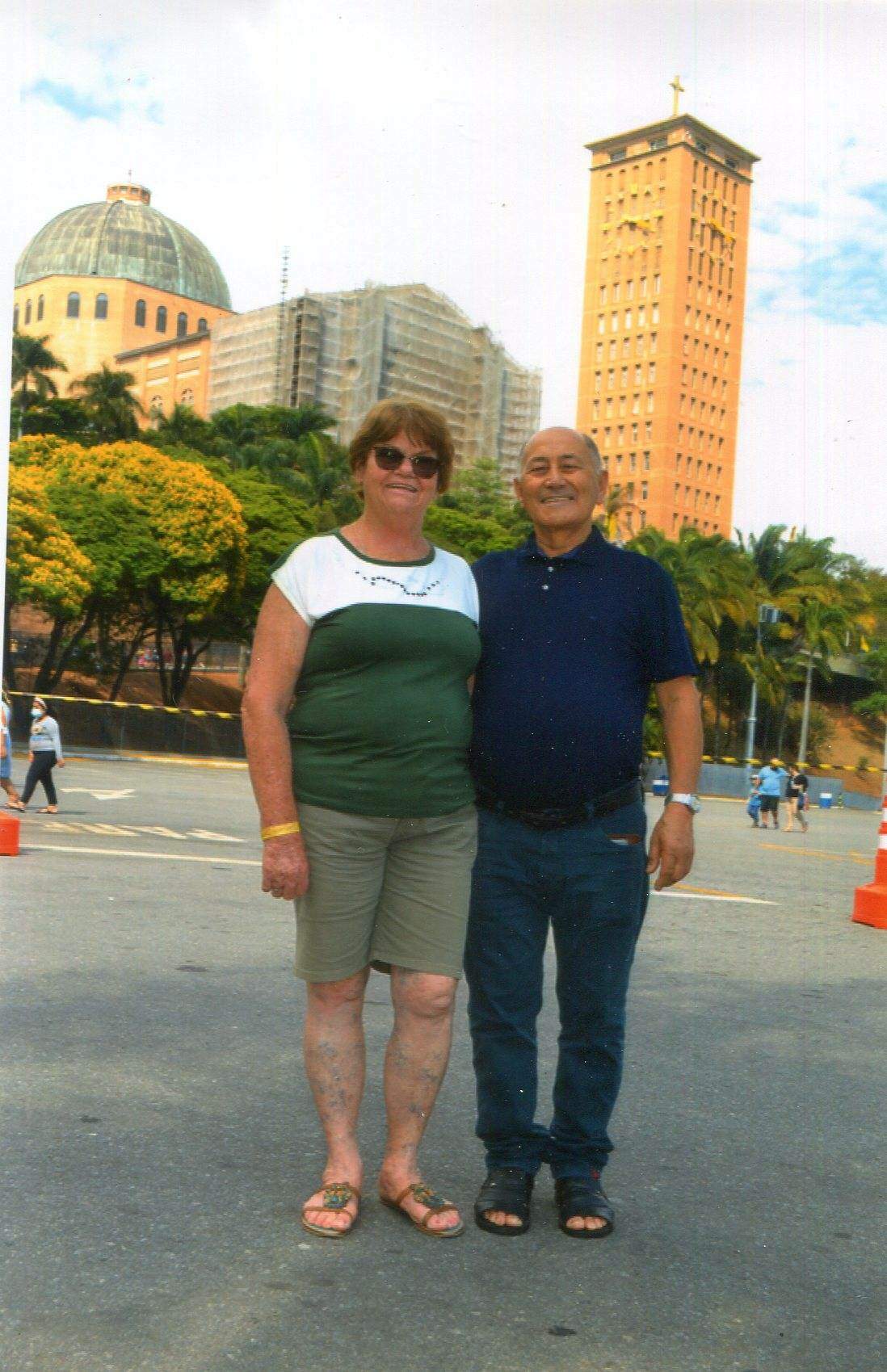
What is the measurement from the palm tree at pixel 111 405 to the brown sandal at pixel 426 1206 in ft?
192

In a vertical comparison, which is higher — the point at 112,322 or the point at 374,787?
the point at 112,322

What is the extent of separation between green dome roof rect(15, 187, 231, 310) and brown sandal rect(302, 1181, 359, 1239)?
431 ft

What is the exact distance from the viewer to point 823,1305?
313cm

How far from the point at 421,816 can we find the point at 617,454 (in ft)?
424

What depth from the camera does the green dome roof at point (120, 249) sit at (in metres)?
128

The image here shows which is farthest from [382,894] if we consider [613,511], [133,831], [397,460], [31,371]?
[31,371]

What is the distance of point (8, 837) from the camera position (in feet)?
35.0

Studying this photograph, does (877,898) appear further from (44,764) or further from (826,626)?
(826,626)

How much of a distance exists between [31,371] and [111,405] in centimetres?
440

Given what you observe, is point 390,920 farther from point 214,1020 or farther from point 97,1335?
point 214,1020

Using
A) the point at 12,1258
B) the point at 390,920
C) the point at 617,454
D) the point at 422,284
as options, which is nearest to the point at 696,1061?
the point at 390,920

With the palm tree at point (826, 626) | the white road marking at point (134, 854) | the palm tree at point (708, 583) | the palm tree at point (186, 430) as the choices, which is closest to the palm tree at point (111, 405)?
the palm tree at point (186, 430)

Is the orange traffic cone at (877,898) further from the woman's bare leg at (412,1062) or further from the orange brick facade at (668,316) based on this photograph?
the orange brick facade at (668,316)

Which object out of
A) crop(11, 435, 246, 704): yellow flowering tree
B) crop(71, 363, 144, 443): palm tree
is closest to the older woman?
crop(11, 435, 246, 704): yellow flowering tree
